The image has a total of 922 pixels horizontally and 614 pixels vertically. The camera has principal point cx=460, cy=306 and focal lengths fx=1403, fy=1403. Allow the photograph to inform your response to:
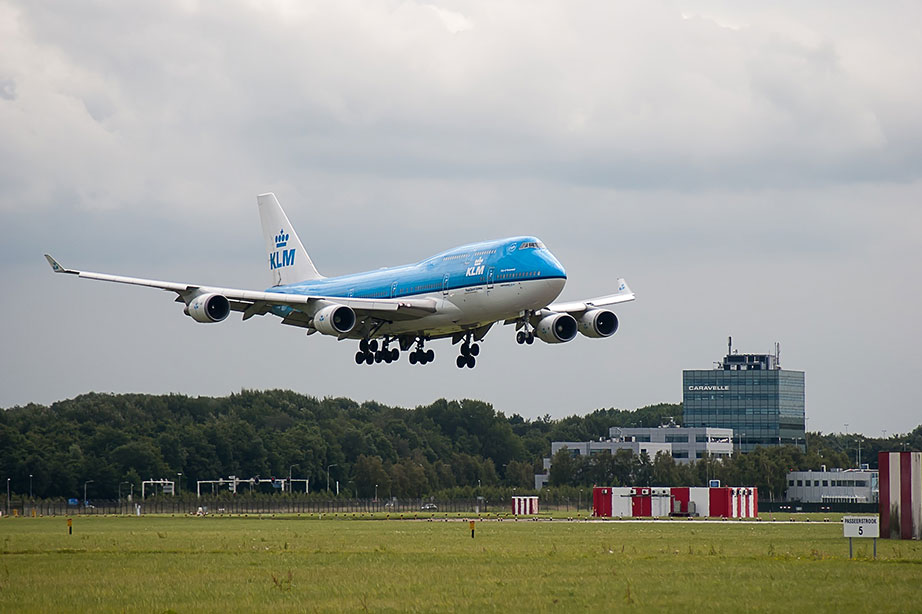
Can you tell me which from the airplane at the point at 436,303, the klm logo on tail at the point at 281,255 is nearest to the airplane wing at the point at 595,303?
the airplane at the point at 436,303

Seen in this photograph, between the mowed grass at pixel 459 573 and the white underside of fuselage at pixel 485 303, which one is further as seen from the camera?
the white underside of fuselage at pixel 485 303

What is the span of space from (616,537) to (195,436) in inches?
A: 5125

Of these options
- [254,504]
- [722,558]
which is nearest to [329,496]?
[254,504]

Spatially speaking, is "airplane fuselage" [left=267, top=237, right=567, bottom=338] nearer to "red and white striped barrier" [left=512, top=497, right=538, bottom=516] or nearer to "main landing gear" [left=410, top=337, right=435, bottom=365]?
"main landing gear" [left=410, top=337, right=435, bottom=365]

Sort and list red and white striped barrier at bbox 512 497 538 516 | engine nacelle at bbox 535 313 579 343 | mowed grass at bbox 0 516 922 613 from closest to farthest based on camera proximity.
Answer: mowed grass at bbox 0 516 922 613 → engine nacelle at bbox 535 313 579 343 → red and white striped barrier at bbox 512 497 538 516

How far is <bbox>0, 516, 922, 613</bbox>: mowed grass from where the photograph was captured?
41906 mm

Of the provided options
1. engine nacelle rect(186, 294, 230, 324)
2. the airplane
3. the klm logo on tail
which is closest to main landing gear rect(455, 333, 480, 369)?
the airplane

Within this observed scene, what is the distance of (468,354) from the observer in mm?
86062

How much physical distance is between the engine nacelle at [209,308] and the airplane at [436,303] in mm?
57

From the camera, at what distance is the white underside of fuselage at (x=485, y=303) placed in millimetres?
74438

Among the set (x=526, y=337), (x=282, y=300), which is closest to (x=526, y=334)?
(x=526, y=337)

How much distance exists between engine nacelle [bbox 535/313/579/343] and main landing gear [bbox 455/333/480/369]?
637 cm

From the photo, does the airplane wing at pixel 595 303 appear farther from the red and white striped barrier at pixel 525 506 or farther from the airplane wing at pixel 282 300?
the red and white striped barrier at pixel 525 506

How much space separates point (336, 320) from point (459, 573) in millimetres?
31983
